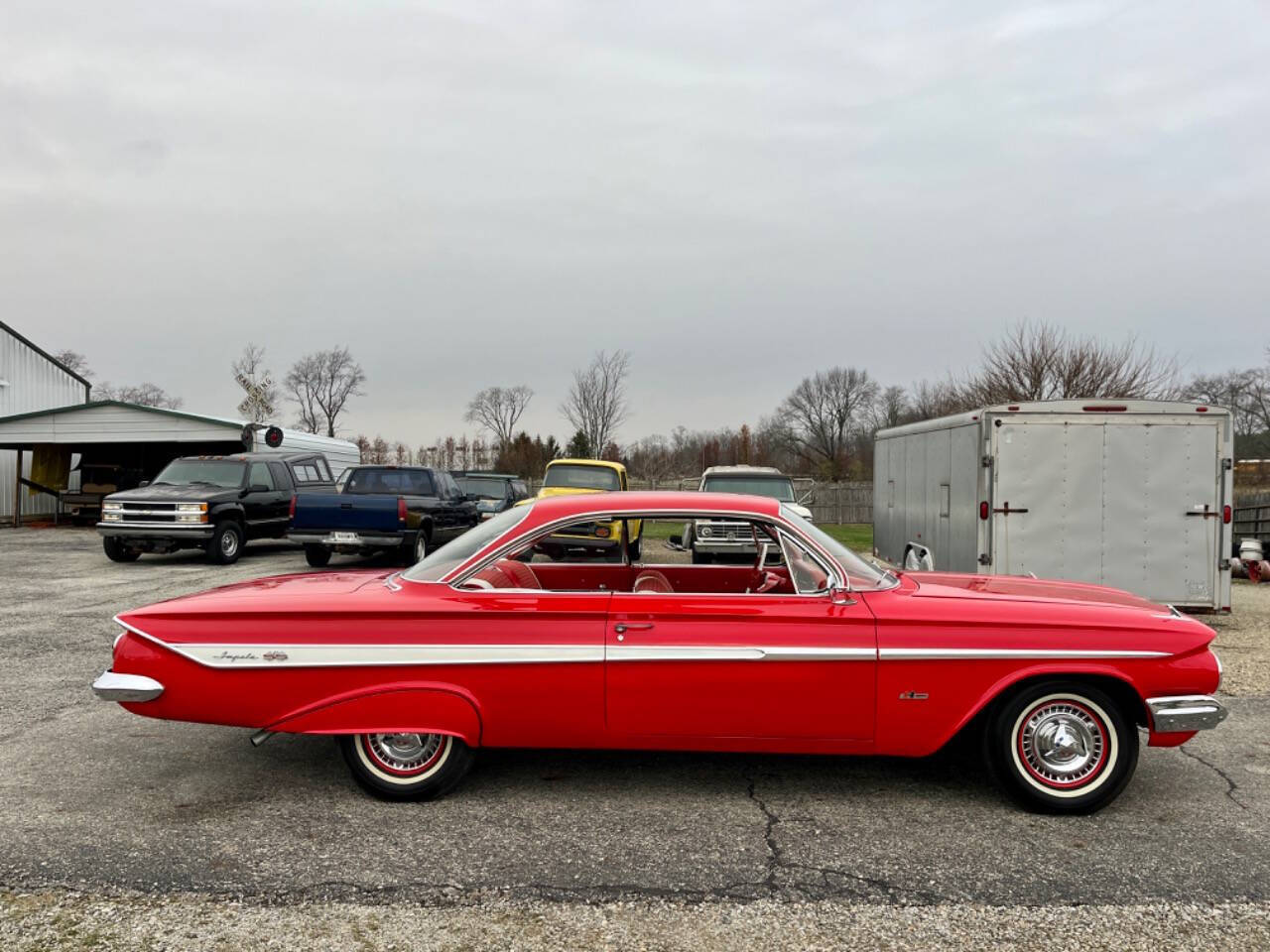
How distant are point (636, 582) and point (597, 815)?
1.31 meters

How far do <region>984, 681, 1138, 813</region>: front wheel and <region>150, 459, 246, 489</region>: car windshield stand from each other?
49.3 feet

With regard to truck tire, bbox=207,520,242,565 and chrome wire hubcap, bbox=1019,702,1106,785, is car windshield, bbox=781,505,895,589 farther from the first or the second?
truck tire, bbox=207,520,242,565

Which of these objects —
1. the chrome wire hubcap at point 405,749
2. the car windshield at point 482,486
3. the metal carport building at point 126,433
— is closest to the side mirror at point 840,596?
the chrome wire hubcap at point 405,749

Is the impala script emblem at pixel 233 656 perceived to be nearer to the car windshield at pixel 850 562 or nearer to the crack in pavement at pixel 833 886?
the crack in pavement at pixel 833 886

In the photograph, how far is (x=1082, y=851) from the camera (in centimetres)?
393

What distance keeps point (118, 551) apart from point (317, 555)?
3.75 meters

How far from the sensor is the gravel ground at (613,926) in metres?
3.15

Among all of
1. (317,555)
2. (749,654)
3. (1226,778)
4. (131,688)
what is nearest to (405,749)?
(131,688)

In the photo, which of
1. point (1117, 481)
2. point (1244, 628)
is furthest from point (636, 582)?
point (1244, 628)

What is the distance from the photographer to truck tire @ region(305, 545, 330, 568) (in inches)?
602

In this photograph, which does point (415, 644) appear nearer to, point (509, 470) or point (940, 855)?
point (940, 855)

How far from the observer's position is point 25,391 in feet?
102

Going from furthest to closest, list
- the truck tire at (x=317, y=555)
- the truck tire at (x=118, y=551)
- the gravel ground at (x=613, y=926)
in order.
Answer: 1. the truck tire at (x=118, y=551)
2. the truck tire at (x=317, y=555)
3. the gravel ground at (x=613, y=926)

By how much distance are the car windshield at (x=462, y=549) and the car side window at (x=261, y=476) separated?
43.3 feet
